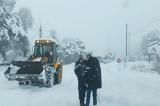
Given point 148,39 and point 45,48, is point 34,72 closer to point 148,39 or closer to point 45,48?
point 45,48

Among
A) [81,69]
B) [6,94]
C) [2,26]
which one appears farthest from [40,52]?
[2,26]

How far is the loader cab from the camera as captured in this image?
24.8 meters

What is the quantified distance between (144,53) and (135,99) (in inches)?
3145

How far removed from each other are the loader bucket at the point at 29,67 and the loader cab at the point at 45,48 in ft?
7.45

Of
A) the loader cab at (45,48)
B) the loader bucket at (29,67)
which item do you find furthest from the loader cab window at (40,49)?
the loader bucket at (29,67)

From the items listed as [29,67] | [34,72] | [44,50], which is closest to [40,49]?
[44,50]

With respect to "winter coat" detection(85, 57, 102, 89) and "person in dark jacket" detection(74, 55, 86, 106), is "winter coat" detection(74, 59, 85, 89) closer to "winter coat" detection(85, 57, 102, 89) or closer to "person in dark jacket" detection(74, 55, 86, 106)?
"person in dark jacket" detection(74, 55, 86, 106)

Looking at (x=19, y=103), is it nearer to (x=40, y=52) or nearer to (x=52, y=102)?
(x=52, y=102)

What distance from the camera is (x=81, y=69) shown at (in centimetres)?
1413

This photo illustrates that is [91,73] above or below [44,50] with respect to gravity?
below

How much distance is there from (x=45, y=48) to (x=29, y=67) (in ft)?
9.99

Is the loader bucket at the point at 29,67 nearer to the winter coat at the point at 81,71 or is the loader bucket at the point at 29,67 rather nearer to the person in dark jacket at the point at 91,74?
the winter coat at the point at 81,71

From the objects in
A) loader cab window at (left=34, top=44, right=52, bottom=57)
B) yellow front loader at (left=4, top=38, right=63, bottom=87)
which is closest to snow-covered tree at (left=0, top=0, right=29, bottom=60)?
loader cab window at (left=34, top=44, right=52, bottom=57)

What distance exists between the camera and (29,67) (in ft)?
74.0
